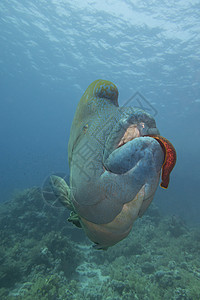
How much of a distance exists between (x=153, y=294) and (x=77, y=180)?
6.31 m

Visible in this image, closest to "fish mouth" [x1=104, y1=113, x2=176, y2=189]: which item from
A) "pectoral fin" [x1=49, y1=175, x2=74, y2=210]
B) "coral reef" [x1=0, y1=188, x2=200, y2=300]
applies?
→ "pectoral fin" [x1=49, y1=175, x2=74, y2=210]

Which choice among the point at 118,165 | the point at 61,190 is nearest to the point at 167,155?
the point at 118,165

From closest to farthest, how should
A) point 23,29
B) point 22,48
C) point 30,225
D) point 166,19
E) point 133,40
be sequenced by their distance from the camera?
1. point 30,225
2. point 166,19
3. point 133,40
4. point 23,29
5. point 22,48

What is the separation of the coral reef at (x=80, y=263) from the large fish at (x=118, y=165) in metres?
5.47

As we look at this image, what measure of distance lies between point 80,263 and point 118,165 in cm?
806

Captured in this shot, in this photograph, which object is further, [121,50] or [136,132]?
[121,50]

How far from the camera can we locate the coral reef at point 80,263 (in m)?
5.54

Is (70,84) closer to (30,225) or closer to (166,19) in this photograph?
(166,19)

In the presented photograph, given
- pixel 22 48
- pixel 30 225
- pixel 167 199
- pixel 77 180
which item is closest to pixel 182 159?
pixel 167 199

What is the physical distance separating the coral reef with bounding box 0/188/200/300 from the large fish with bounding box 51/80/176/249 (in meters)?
5.47

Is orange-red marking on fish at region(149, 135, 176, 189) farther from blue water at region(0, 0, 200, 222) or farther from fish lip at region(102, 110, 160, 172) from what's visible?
blue water at region(0, 0, 200, 222)

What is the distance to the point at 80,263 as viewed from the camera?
7473 millimetres

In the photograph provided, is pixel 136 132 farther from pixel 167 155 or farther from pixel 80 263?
pixel 80 263

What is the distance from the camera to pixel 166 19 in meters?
18.5
